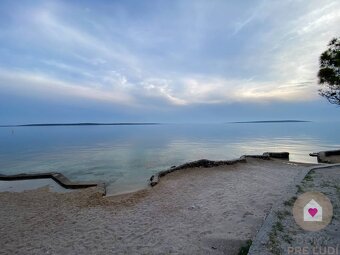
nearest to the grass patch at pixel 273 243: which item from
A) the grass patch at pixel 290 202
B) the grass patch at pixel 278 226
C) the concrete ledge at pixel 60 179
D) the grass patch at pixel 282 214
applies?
the grass patch at pixel 278 226

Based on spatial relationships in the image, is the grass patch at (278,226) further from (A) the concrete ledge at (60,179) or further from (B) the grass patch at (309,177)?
(A) the concrete ledge at (60,179)

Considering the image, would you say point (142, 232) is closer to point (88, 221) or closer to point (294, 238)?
point (88, 221)

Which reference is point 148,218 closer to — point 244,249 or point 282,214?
point 244,249

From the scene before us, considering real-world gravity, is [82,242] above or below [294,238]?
below

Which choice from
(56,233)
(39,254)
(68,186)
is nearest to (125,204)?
(56,233)

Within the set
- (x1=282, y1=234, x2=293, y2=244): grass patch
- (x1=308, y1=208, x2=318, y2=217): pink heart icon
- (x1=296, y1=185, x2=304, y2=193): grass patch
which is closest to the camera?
(x1=282, y1=234, x2=293, y2=244): grass patch

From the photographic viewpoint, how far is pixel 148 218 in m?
9.06

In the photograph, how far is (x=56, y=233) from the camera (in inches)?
322

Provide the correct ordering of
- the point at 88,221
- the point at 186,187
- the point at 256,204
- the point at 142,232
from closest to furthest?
the point at 142,232, the point at 88,221, the point at 256,204, the point at 186,187

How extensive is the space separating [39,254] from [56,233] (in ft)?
4.77

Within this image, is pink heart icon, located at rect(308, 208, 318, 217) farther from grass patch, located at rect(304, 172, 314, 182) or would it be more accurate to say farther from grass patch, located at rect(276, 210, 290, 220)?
grass patch, located at rect(304, 172, 314, 182)

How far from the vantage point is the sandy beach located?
699 cm

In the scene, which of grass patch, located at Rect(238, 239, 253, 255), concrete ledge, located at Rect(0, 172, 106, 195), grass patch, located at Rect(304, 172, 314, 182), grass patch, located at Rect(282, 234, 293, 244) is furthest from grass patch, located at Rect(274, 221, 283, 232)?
concrete ledge, located at Rect(0, 172, 106, 195)

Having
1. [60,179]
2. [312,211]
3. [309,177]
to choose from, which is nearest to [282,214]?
[312,211]
